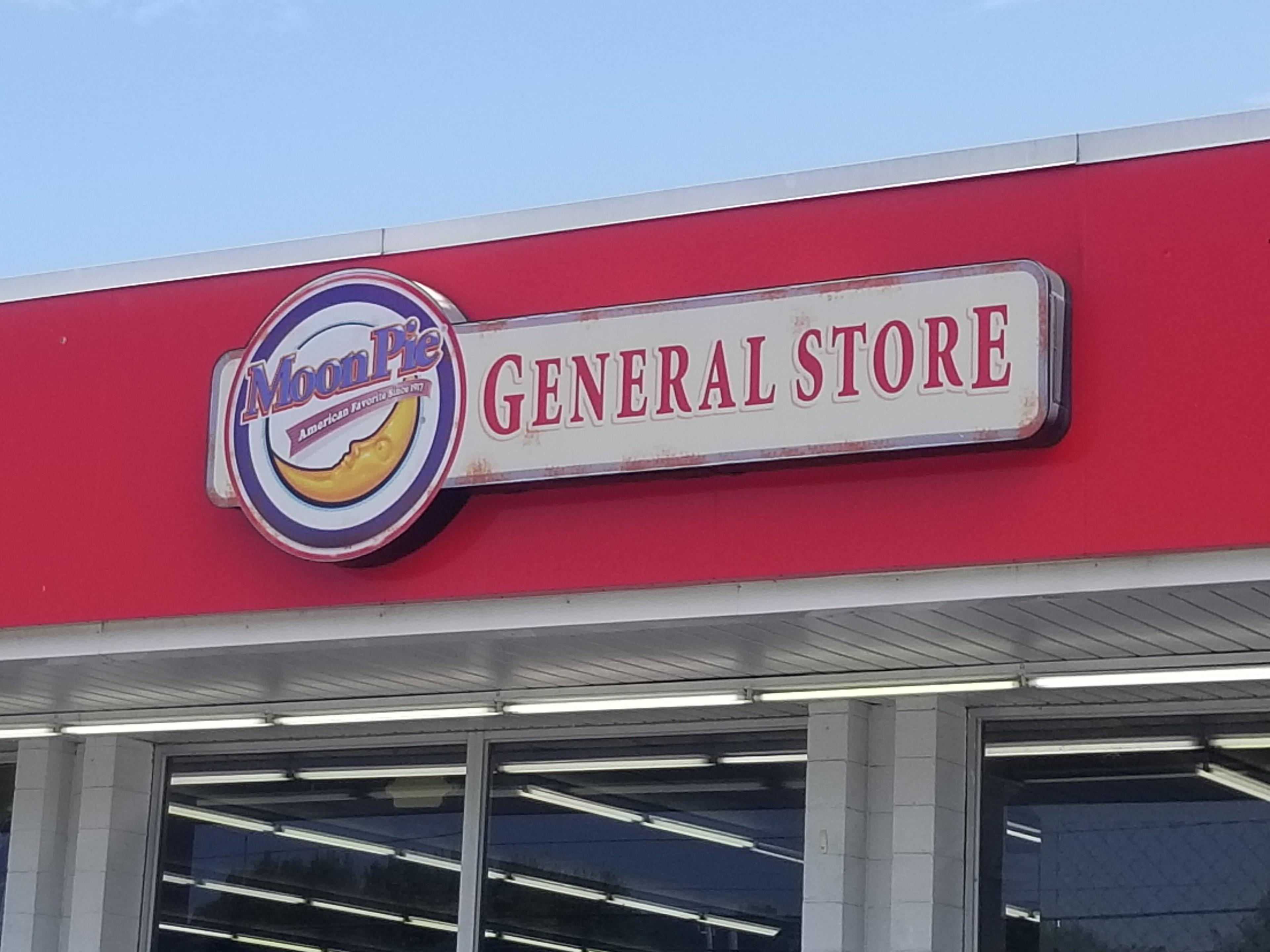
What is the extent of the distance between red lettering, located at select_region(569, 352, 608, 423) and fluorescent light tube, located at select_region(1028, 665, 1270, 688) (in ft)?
8.11

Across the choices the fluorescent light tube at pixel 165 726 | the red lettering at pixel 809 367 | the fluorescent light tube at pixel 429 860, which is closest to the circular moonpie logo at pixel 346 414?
the red lettering at pixel 809 367

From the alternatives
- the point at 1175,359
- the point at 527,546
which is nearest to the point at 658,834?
the point at 527,546

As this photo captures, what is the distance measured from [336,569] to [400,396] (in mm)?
914

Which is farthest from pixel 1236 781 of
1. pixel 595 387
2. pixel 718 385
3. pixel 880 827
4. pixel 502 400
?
pixel 502 400

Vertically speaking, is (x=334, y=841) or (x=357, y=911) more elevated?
(x=334, y=841)

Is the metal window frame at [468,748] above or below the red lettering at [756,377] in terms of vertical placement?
below

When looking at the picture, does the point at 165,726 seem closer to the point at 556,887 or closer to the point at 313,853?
the point at 313,853

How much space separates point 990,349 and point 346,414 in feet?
10.9

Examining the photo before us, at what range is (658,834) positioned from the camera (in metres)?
12.3

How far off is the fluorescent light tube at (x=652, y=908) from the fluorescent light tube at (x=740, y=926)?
0.24 feet

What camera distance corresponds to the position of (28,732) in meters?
13.3

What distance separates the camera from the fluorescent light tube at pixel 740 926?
11773 millimetres

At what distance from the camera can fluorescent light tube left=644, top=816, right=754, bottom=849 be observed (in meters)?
12.0

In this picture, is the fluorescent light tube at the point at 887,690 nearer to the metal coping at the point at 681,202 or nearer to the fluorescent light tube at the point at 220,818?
the metal coping at the point at 681,202
